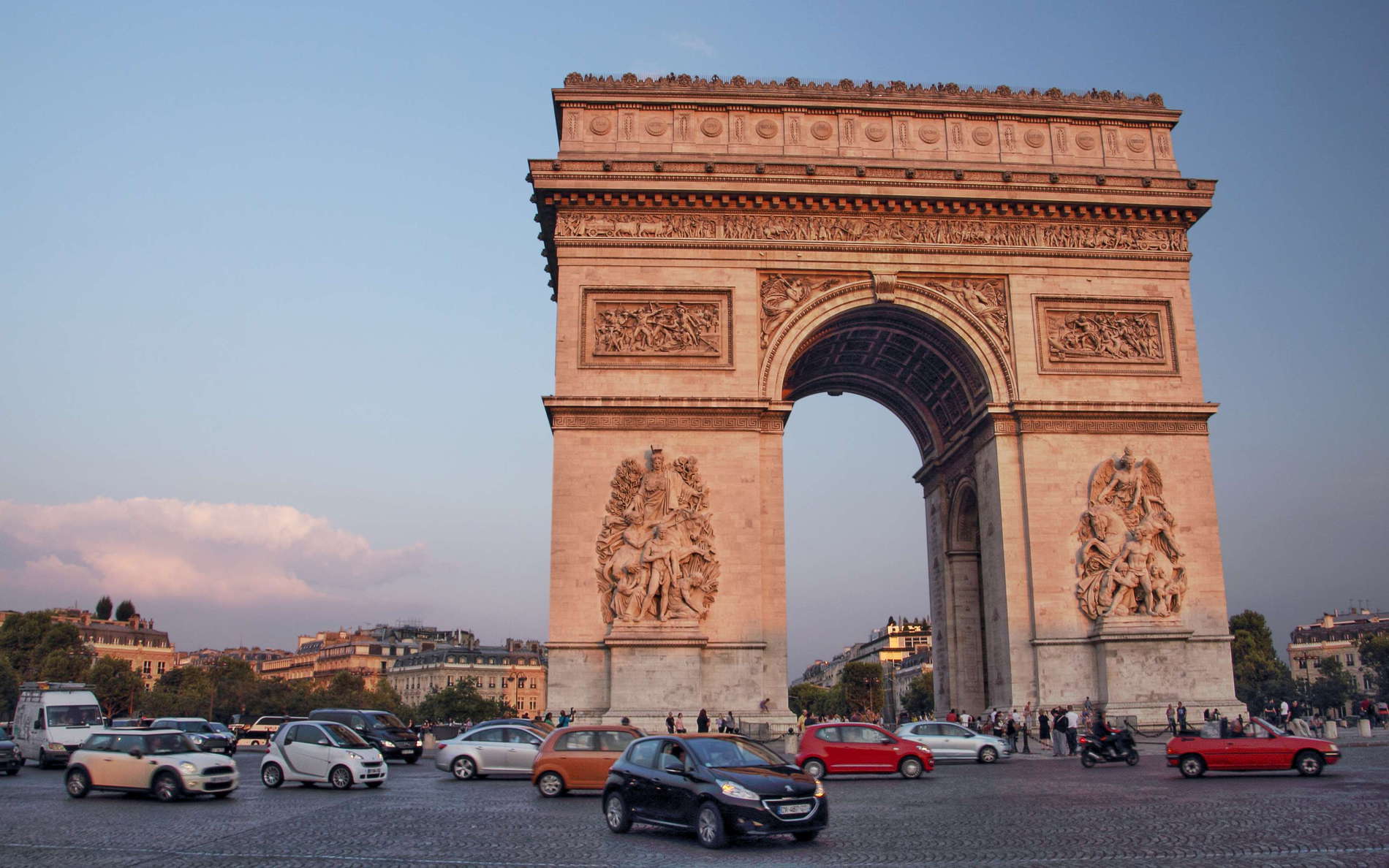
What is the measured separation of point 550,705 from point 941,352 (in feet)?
45.8

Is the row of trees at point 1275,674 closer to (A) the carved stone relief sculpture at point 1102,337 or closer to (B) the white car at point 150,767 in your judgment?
(A) the carved stone relief sculpture at point 1102,337

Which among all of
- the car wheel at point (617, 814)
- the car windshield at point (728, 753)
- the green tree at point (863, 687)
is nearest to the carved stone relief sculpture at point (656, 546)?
the car wheel at point (617, 814)

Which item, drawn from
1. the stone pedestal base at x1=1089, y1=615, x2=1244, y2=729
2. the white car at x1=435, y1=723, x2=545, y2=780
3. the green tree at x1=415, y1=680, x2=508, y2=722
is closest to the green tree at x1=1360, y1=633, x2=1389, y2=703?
the stone pedestal base at x1=1089, y1=615, x2=1244, y2=729

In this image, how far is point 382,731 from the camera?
2644 cm

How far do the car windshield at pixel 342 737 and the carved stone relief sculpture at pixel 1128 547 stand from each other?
55.5 feet

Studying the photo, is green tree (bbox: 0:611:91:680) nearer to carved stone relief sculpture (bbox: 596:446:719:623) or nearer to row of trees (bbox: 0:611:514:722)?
row of trees (bbox: 0:611:514:722)

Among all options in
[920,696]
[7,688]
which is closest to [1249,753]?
[7,688]

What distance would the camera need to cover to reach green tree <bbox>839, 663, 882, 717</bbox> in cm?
11300

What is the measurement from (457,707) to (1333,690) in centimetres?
7205

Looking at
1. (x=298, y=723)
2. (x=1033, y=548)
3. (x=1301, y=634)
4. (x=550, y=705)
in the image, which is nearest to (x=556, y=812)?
(x=298, y=723)

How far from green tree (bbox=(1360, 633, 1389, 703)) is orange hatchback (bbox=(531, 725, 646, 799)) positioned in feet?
269

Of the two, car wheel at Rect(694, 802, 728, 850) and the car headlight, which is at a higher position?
the car headlight

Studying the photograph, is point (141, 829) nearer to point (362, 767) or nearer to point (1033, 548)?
point (362, 767)

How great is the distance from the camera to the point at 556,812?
14555 millimetres
